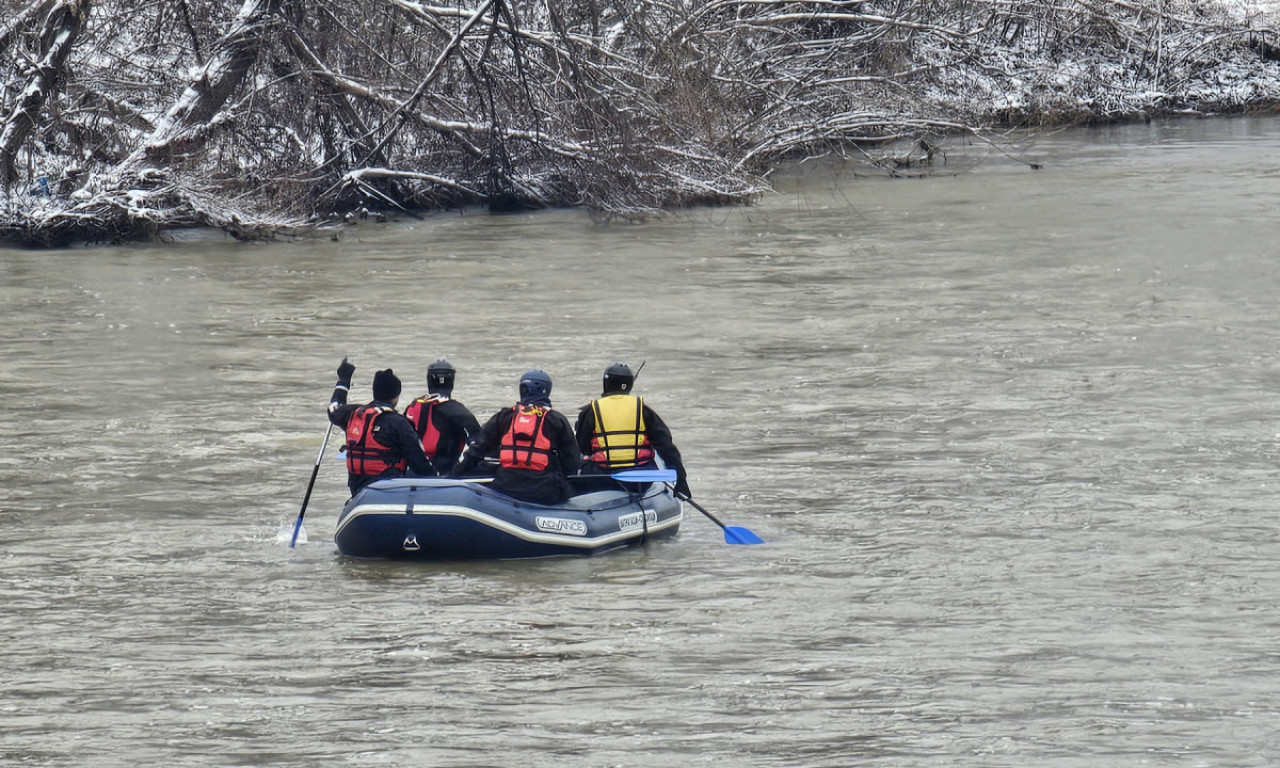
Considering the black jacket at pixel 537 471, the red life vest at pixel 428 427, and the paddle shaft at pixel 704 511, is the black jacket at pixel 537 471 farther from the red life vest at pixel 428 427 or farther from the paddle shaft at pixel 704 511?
the paddle shaft at pixel 704 511

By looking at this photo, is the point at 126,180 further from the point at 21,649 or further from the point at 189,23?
the point at 21,649

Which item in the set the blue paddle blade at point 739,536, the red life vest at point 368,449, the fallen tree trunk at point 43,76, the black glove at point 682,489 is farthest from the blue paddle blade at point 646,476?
the fallen tree trunk at point 43,76

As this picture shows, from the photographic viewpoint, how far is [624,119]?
2314 centimetres

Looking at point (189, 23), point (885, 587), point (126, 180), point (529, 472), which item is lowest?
point (885, 587)

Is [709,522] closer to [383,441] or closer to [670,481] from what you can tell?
[670,481]

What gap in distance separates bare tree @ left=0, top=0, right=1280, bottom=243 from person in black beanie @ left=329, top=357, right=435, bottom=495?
11.8 m

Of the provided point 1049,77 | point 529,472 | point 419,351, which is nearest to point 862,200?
point 1049,77

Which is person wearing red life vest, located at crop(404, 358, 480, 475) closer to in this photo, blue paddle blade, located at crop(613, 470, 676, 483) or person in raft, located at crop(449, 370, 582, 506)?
person in raft, located at crop(449, 370, 582, 506)

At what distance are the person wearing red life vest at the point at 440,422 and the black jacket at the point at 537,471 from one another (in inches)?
9.2

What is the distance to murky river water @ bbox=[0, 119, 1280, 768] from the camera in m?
7.42

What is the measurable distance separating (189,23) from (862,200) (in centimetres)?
973

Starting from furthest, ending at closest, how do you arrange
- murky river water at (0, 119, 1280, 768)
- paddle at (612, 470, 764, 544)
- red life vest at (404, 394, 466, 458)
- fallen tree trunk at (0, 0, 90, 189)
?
fallen tree trunk at (0, 0, 90, 189)
red life vest at (404, 394, 466, 458)
paddle at (612, 470, 764, 544)
murky river water at (0, 119, 1280, 768)

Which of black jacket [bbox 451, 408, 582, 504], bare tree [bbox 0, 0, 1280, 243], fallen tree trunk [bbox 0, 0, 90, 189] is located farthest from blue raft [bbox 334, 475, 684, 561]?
fallen tree trunk [bbox 0, 0, 90, 189]

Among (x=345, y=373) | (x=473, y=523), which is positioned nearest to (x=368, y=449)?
(x=345, y=373)
